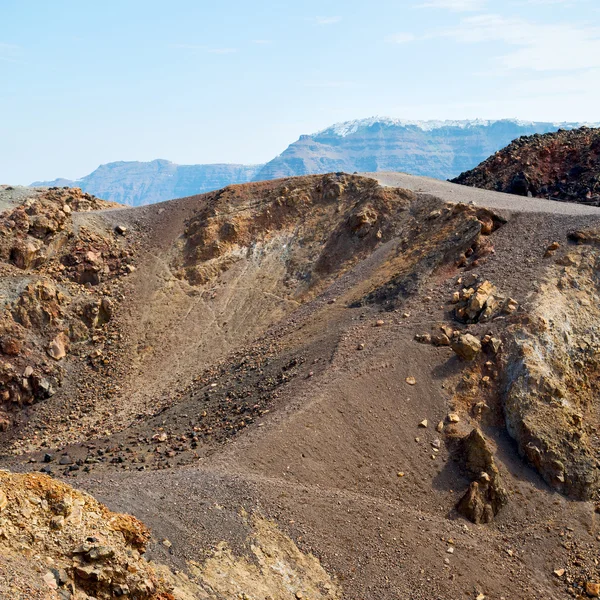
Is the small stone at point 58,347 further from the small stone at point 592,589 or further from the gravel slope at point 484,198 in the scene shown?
the small stone at point 592,589

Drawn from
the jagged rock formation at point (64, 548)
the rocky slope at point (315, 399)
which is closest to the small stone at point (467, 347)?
the rocky slope at point (315, 399)

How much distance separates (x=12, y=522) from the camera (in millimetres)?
12508

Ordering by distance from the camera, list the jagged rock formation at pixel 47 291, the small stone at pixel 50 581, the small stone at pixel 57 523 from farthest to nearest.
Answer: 1. the jagged rock formation at pixel 47 291
2. the small stone at pixel 57 523
3. the small stone at pixel 50 581

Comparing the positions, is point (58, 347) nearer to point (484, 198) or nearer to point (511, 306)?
point (511, 306)

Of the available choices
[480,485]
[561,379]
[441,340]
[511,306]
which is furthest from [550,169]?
[480,485]

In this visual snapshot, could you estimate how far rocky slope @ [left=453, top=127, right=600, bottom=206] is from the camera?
41188 millimetres

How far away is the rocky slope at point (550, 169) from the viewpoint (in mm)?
41188

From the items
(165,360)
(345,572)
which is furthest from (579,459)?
(165,360)

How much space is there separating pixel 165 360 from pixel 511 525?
20.7 meters

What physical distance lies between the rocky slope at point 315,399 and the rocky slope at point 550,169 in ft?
27.5

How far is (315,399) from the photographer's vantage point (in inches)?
902

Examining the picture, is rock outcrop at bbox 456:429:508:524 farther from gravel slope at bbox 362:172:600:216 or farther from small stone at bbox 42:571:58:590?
gravel slope at bbox 362:172:600:216

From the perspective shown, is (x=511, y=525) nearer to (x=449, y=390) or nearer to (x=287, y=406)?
(x=449, y=390)

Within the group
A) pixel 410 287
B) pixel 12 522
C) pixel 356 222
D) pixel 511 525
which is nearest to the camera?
pixel 12 522
